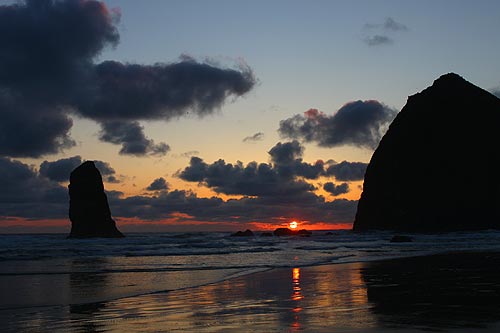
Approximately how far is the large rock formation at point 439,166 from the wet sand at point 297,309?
271ft

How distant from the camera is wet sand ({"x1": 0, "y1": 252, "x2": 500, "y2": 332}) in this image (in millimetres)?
8867

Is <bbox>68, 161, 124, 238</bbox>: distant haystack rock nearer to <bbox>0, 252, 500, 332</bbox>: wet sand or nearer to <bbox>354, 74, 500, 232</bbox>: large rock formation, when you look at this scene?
<bbox>354, 74, 500, 232</bbox>: large rock formation

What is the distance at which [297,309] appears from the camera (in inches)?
425

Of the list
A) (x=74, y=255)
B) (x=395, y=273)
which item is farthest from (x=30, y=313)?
(x=74, y=255)

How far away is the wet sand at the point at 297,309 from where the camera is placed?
8867 millimetres

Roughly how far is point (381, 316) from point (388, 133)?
106754 mm

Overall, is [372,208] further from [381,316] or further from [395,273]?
[381,316]

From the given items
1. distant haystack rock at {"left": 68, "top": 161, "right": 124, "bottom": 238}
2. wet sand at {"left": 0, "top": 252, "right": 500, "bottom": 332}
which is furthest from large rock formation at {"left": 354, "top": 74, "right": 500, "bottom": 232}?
wet sand at {"left": 0, "top": 252, "right": 500, "bottom": 332}

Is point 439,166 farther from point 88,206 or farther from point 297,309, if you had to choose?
point 297,309

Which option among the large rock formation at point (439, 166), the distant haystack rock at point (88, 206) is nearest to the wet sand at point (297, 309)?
the distant haystack rock at point (88, 206)

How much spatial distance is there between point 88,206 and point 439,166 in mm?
64920

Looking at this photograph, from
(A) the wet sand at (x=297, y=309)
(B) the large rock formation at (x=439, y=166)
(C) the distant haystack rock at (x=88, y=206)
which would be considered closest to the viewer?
(A) the wet sand at (x=297, y=309)

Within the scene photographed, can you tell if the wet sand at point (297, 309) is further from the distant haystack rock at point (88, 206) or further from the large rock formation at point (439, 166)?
the large rock formation at point (439, 166)

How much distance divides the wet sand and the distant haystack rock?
73942 mm
